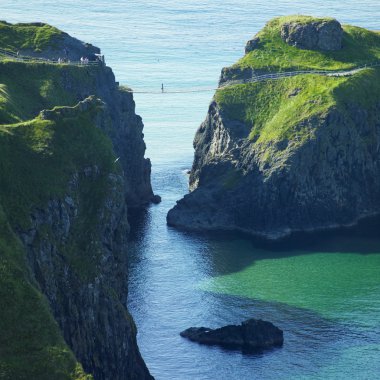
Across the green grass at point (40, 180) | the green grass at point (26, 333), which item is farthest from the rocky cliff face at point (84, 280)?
the green grass at point (26, 333)

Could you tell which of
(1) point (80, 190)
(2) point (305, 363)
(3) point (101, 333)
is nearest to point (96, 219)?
(1) point (80, 190)

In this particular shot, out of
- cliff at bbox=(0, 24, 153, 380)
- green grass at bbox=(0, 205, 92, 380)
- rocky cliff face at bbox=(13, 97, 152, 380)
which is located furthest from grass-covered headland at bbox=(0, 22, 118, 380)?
rocky cliff face at bbox=(13, 97, 152, 380)

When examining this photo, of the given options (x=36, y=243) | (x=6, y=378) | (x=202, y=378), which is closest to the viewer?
(x=6, y=378)

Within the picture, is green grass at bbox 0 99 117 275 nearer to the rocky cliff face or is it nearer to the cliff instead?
the cliff

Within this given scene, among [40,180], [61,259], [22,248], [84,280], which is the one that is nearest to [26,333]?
[22,248]

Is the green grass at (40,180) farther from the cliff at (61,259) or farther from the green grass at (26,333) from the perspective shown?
the green grass at (26,333)

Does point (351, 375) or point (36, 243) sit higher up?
point (36, 243)

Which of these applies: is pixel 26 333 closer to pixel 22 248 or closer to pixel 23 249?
pixel 22 248

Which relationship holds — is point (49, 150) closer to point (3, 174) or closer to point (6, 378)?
point (3, 174)
